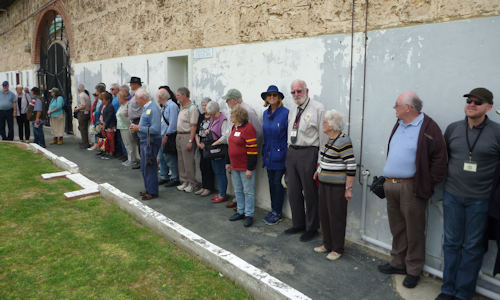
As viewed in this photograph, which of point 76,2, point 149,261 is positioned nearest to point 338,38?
point 149,261

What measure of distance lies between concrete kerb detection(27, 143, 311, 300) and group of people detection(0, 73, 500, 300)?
106 cm

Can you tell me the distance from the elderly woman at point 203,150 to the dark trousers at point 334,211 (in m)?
2.50

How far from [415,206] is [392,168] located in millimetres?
438

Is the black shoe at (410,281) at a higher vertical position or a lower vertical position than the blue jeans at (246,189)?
lower

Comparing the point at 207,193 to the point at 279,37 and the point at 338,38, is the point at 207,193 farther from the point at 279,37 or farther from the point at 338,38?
the point at 338,38

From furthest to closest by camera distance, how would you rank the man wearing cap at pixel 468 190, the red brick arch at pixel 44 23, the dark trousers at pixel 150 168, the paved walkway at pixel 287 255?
the red brick arch at pixel 44 23 → the dark trousers at pixel 150 168 → the paved walkway at pixel 287 255 → the man wearing cap at pixel 468 190

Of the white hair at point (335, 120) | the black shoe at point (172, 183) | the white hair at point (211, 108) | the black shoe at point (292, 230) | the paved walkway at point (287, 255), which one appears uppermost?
the white hair at point (211, 108)

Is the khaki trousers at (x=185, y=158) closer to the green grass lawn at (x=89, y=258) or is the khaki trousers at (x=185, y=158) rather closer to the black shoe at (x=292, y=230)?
the green grass lawn at (x=89, y=258)

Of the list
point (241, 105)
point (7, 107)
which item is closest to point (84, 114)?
point (7, 107)

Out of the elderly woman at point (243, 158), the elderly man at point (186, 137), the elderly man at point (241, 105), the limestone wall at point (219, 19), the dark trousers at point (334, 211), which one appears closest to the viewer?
the limestone wall at point (219, 19)

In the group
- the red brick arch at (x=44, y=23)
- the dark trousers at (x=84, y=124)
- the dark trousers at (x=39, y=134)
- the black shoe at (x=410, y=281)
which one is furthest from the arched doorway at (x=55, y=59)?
the black shoe at (x=410, y=281)

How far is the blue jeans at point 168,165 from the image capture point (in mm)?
7296

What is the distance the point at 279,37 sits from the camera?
5.40 metres

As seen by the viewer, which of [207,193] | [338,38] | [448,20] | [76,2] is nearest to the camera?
[448,20]
